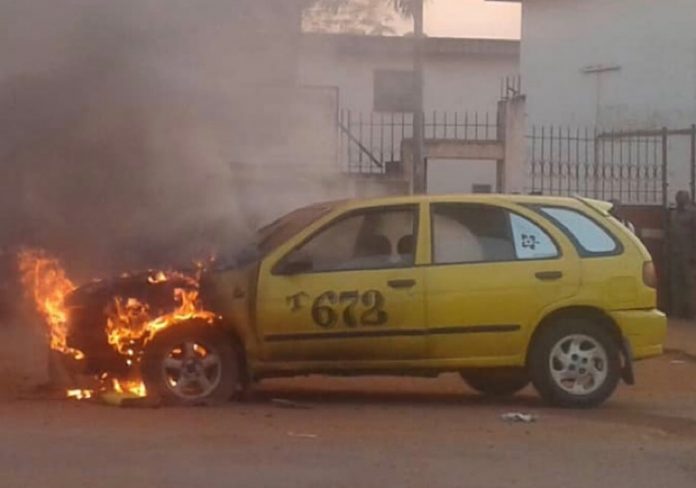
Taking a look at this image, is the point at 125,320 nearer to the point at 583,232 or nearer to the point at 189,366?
the point at 189,366

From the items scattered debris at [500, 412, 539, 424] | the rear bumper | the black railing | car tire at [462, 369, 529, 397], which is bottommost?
scattered debris at [500, 412, 539, 424]

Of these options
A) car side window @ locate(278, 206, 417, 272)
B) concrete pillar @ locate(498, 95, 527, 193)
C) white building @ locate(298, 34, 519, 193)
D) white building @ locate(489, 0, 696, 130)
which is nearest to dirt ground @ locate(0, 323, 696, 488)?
car side window @ locate(278, 206, 417, 272)

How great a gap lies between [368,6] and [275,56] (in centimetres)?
103

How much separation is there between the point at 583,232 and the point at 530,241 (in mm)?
438

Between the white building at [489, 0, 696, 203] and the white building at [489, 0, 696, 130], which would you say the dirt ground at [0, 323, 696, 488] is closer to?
the white building at [489, 0, 696, 203]

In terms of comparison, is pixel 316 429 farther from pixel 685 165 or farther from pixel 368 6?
pixel 685 165

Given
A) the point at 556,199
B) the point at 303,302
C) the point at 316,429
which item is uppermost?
the point at 556,199

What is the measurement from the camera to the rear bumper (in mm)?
12070

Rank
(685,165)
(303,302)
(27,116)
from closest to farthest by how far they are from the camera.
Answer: (303,302) < (27,116) < (685,165)

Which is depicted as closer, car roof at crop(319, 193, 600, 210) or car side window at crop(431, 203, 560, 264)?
car side window at crop(431, 203, 560, 264)

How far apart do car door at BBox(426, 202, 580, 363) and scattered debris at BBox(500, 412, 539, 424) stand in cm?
45

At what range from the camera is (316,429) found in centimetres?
1086

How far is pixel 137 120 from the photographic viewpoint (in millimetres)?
12891

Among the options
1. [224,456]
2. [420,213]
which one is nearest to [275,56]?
[420,213]
